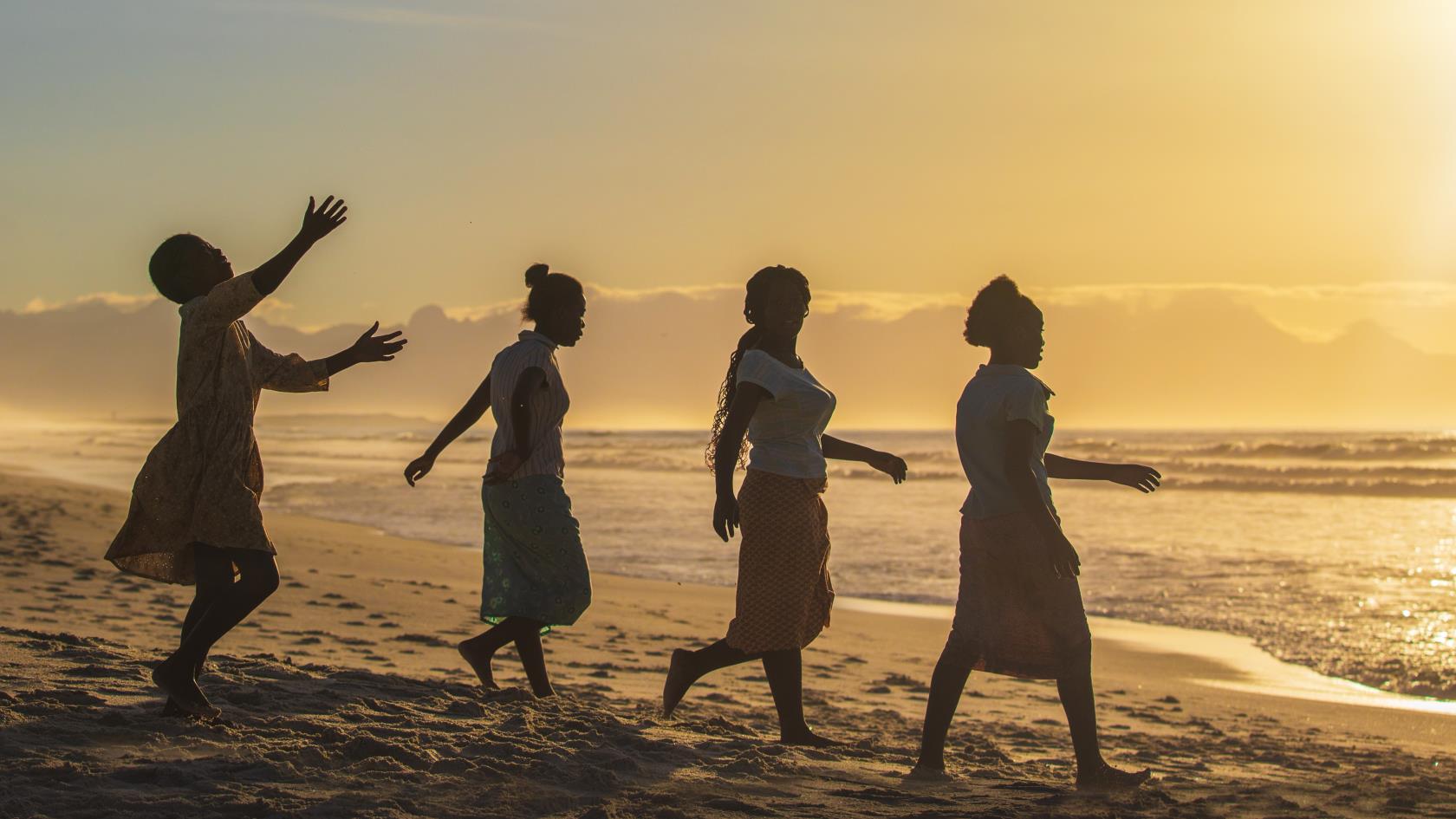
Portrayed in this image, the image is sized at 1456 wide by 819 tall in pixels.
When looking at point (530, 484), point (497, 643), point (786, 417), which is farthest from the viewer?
point (497, 643)

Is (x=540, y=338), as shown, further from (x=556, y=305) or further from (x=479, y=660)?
(x=479, y=660)

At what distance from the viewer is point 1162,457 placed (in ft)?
140

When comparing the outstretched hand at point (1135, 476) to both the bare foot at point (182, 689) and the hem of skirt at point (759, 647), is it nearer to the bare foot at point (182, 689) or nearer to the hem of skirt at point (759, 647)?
the hem of skirt at point (759, 647)

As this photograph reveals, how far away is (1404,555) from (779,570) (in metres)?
11.7

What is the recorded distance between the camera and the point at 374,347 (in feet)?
14.8

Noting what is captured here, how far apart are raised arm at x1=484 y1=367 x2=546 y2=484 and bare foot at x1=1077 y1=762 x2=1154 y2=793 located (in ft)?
7.89

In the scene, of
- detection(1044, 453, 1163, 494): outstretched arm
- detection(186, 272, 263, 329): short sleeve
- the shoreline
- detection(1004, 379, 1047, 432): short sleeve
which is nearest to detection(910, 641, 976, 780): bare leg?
detection(1044, 453, 1163, 494): outstretched arm

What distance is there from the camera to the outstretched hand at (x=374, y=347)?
4.46 metres

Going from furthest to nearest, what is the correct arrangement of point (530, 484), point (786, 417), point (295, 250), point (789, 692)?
1. point (530, 484)
2. point (789, 692)
3. point (786, 417)
4. point (295, 250)

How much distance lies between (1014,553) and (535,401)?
78.5 inches

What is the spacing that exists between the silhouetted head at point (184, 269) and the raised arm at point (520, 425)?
1.30 meters

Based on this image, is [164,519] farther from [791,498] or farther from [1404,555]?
[1404,555]

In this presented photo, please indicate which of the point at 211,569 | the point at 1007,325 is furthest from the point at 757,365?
the point at 211,569

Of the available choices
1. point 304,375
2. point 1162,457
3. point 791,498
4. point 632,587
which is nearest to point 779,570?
point 791,498
